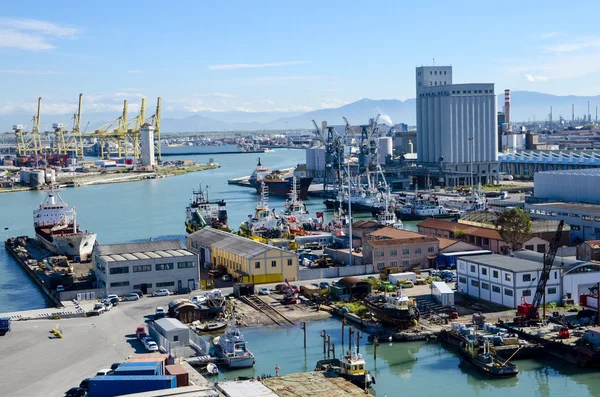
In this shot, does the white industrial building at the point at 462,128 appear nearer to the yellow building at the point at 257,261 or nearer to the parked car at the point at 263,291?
the yellow building at the point at 257,261

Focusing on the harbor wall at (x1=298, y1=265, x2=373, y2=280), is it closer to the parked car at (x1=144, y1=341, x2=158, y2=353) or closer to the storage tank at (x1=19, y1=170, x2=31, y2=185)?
the parked car at (x1=144, y1=341, x2=158, y2=353)

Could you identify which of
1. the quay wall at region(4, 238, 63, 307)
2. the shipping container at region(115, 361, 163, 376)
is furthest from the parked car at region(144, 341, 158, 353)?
the quay wall at region(4, 238, 63, 307)

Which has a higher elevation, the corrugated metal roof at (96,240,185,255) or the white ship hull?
the corrugated metal roof at (96,240,185,255)

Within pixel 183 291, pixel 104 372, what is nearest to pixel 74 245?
pixel 183 291

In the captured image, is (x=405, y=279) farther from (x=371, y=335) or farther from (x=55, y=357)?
(x=55, y=357)

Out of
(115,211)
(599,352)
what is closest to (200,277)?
(599,352)

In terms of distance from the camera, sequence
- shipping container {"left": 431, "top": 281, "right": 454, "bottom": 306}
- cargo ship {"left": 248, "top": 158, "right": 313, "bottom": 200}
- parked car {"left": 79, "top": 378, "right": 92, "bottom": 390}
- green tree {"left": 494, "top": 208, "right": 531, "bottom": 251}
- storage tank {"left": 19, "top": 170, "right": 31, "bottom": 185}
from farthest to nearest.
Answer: storage tank {"left": 19, "top": 170, "right": 31, "bottom": 185} → cargo ship {"left": 248, "top": 158, "right": 313, "bottom": 200} → green tree {"left": 494, "top": 208, "right": 531, "bottom": 251} → shipping container {"left": 431, "top": 281, "right": 454, "bottom": 306} → parked car {"left": 79, "top": 378, "right": 92, "bottom": 390}

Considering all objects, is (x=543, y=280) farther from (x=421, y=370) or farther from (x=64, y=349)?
(x=64, y=349)
